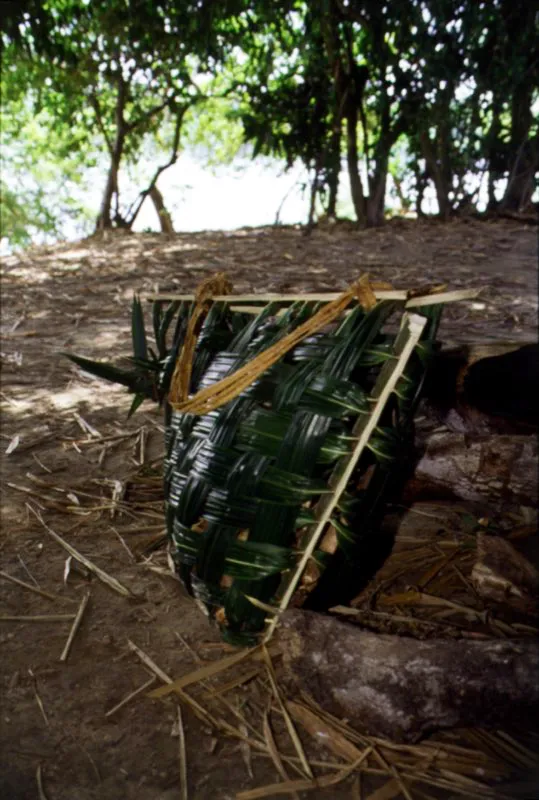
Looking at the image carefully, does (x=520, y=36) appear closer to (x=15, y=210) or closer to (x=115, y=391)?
(x=115, y=391)

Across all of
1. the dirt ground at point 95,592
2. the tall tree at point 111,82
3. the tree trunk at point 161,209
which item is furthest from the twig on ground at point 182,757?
the tree trunk at point 161,209

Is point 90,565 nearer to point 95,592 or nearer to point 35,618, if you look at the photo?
point 95,592

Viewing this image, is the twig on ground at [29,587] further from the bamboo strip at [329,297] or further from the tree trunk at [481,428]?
the tree trunk at [481,428]

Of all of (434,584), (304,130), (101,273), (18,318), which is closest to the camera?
(434,584)

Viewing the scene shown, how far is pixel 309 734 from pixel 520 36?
12.6ft

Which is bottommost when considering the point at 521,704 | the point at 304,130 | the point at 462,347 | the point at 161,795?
the point at 161,795

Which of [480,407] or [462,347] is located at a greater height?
[462,347]

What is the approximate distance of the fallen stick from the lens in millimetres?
1150

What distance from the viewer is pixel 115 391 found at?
3215 millimetres

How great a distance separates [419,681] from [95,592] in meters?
0.83

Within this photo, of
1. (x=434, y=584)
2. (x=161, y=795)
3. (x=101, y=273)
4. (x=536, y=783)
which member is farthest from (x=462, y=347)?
(x=101, y=273)

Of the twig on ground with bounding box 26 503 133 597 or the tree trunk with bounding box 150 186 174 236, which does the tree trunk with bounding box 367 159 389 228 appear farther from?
the twig on ground with bounding box 26 503 133 597

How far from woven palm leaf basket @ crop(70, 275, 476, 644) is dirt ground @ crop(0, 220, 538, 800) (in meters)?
0.21

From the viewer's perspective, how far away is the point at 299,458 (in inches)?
50.9
